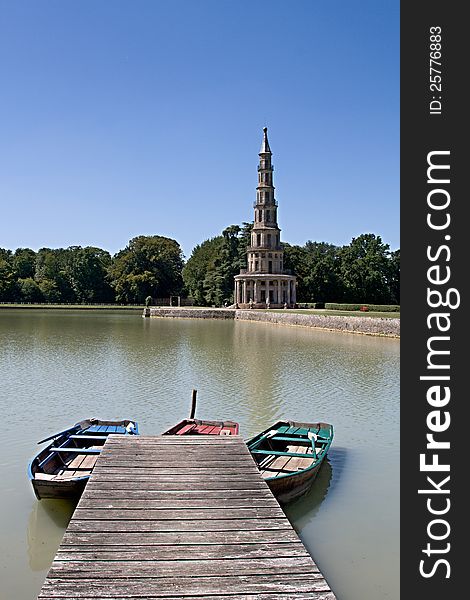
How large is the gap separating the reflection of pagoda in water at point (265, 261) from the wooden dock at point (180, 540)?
240 feet

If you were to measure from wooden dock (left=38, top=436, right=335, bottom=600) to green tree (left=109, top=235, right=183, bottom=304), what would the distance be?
94.0 metres

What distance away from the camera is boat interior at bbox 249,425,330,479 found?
1173cm

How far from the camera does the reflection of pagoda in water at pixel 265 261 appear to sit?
83.4 meters

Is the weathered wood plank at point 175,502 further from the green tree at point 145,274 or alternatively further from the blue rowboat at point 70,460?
the green tree at point 145,274

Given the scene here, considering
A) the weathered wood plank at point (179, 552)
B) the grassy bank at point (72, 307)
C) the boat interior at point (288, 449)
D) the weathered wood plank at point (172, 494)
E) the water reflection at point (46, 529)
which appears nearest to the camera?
the weathered wood plank at point (179, 552)

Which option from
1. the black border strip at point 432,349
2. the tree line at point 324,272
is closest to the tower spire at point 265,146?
the tree line at point 324,272

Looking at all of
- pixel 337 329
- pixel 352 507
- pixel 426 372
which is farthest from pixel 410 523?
pixel 337 329

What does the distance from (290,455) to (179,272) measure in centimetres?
10357

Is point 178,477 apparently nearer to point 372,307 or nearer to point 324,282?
point 372,307

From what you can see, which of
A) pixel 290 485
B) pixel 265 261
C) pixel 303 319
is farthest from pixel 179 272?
pixel 290 485

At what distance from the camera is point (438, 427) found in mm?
10320

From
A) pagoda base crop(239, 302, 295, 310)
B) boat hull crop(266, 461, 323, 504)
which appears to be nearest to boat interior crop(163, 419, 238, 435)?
boat hull crop(266, 461, 323, 504)

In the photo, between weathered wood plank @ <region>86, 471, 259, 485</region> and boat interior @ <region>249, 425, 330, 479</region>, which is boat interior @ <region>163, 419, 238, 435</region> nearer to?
boat interior @ <region>249, 425, 330, 479</region>

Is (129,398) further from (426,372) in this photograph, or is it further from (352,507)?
(426,372)
